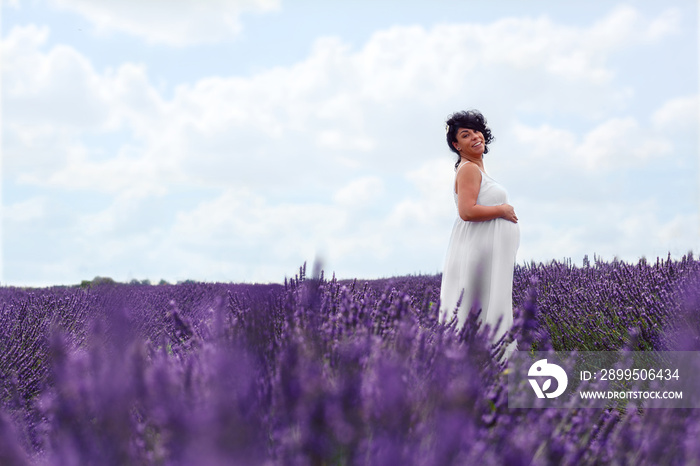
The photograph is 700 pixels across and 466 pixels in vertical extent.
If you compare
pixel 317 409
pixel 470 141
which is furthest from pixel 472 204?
pixel 317 409

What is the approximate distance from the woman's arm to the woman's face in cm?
31

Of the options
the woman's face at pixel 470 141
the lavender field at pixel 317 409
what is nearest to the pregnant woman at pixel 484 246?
the woman's face at pixel 470 141

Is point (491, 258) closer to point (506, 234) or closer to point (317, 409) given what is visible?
point (506, 234)

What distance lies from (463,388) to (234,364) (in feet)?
1.66

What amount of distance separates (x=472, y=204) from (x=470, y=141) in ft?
1.94

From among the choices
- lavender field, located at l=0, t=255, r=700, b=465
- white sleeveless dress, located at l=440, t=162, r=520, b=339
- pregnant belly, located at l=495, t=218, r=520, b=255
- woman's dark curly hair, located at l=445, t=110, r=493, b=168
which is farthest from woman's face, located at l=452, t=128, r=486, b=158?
lavender field, located at l=0, t=255, r=700, b=465

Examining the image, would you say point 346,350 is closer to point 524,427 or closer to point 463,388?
point 463,388

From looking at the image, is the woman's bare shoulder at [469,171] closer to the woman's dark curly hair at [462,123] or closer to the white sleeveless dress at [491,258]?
the white sleeveless dress at [491,258]

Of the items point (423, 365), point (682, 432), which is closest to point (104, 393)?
point (423, 365)

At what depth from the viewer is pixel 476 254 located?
3.97 meters

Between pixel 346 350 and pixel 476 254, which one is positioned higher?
pixel 476 254

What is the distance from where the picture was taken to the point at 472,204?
12.9ft

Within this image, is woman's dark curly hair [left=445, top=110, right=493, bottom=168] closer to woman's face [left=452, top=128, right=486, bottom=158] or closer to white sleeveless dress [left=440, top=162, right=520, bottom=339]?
woman's face [left=452, top=128, right=486, bottom=158]

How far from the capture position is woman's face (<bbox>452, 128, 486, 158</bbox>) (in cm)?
429
